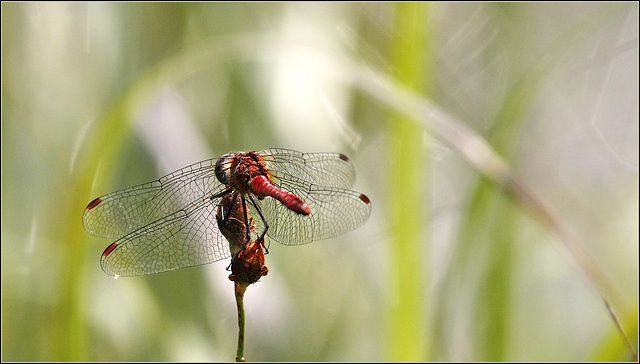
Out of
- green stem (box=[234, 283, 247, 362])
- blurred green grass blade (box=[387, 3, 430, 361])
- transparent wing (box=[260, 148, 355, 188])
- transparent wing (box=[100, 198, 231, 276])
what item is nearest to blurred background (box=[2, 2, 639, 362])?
blurred green grass blade (box=[387, 3, 430, 361])

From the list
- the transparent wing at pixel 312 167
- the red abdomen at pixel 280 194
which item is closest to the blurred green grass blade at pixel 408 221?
the transparent wing at pixel 312 167

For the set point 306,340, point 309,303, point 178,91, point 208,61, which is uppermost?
point 178,91

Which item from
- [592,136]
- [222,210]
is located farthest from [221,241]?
[592,136]

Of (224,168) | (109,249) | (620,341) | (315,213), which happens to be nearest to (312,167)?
(315,213)

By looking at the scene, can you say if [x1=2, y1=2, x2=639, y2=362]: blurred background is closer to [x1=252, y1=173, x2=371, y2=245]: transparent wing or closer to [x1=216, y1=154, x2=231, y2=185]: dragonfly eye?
[x1=252, y1=173, x2=371, y2=245]: transparent wing

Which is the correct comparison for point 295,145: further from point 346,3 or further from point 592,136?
point 592,136
